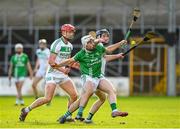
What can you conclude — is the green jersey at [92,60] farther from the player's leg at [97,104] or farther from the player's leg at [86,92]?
the player's leg at [97,104]

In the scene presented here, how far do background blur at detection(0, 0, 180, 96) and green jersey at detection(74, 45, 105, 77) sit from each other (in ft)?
78.9

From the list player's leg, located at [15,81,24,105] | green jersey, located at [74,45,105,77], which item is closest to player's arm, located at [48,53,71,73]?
green jersey, located at [74,45,105,77]

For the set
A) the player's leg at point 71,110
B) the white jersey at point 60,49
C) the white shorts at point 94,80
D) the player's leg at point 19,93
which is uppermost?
the white jersey at point 60,49

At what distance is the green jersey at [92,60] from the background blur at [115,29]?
947 inches

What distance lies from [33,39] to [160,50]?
7.13 meters

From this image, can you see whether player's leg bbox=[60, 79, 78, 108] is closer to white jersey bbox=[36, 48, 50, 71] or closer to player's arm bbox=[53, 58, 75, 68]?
player's arm bbox=[53, 58, 75, 68]

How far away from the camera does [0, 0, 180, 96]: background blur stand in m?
41.8

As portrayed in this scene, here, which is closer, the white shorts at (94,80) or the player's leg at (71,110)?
the white shorts at (94,80)

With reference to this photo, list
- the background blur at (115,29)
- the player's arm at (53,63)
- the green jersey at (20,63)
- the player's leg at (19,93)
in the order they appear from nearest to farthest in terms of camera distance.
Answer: the player's arm at (53,63) → the player's leg at (19,93) → the green jersey at (20,63) → the background blur at (115,29)

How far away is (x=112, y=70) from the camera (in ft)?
138

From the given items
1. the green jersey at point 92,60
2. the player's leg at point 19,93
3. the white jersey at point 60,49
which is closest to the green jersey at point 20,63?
the player's leg at point 19,93

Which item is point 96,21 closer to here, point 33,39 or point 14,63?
point 33,39

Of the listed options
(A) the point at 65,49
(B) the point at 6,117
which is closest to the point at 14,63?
(B) the point at 6,117

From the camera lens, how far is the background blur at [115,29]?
137 feet
